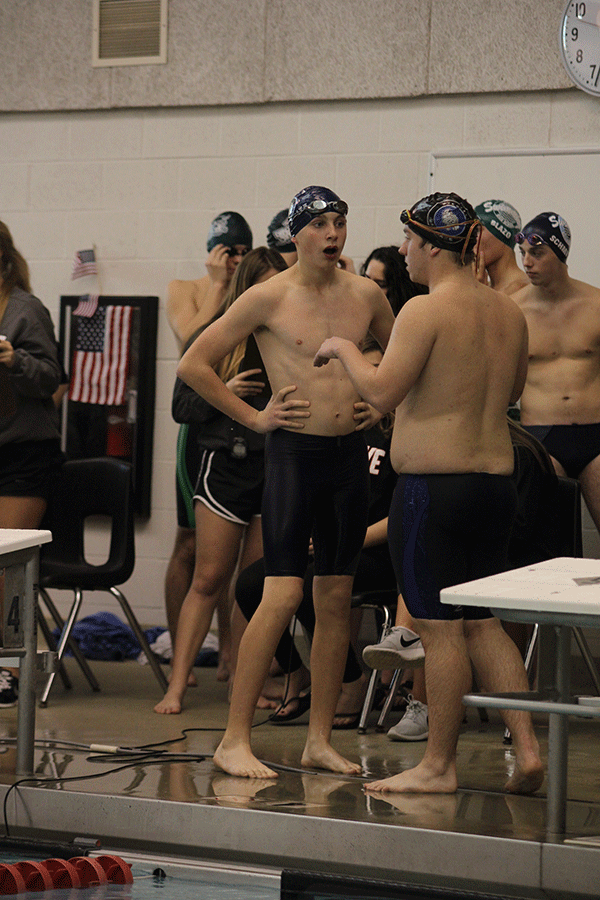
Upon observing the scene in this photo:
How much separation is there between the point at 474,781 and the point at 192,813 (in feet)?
2.86

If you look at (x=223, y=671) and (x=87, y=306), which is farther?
(x=87, y=306)

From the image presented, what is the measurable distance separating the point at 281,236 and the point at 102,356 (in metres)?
1.64

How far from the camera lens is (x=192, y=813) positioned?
2.92 metres

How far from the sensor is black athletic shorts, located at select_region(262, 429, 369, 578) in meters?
3.37

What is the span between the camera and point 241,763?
3.30m

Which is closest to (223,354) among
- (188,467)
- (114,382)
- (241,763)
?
(241,763)

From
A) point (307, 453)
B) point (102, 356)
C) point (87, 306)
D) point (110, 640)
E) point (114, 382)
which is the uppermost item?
point (87, 306)

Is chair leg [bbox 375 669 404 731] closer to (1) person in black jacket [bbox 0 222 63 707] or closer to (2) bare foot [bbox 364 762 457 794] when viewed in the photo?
(2) bare foot [bbox 364 762 457 794]

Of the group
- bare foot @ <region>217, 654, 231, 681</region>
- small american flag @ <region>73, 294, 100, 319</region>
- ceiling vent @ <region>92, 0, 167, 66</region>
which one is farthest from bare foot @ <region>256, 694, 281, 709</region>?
ceiling vent @ <region>92, 0, 167, 66</region>

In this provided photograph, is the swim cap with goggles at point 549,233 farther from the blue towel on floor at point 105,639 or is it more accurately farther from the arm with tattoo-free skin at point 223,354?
the blue towel on floor at point 105,639

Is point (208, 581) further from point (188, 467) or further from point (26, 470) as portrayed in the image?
point (26, 470)

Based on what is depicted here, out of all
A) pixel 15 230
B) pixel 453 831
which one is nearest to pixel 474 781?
pixel 453 831

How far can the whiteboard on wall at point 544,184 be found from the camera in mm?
5430

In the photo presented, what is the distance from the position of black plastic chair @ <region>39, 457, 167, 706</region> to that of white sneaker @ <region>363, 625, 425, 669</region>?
149cm
